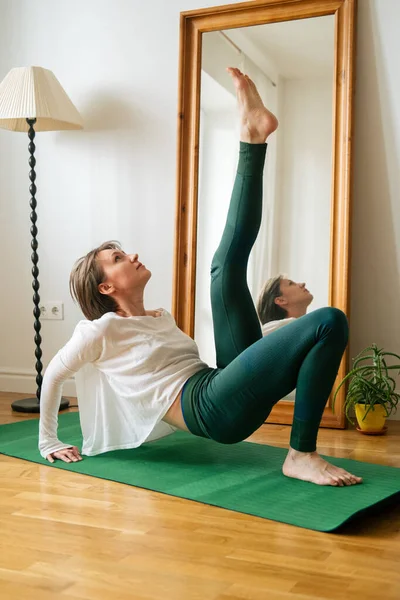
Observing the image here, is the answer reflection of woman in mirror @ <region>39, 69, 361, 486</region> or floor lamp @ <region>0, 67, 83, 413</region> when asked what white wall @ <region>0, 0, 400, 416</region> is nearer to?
floor lamp @ <region>0, 67, 83, 413</region>

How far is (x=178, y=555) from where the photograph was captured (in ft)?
5.03

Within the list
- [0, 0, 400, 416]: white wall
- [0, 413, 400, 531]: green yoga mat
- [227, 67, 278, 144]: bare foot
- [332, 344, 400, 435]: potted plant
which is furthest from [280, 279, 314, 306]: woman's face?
[227, 67, 278, 144]: bare foot

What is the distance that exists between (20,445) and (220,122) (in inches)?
66.0

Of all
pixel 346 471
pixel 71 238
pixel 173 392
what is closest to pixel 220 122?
pixel 71 238

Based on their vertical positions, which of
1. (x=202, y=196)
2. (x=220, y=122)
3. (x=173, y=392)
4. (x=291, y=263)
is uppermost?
(x=220, y=122)

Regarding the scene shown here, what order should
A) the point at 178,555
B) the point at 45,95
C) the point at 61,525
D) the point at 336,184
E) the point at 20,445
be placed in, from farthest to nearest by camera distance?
1. the point at 45,95
2. the point at 336,184
3. the point at 20,445
4. the point at 61,525
5. the point at 178,555

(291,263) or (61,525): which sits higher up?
(291,263)

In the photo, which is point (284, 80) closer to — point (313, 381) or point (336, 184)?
point (336, 184)

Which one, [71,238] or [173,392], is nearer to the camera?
[173,392]

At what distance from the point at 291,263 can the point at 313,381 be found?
1261 mm

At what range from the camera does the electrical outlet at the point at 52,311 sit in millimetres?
3768

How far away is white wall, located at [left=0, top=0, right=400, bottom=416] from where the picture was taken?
124 inches

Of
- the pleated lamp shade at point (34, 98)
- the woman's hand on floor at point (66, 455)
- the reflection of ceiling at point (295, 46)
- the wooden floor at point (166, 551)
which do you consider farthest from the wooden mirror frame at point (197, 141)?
the wooden floor at point (166, 551)

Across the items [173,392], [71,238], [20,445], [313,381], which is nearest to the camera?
[313,381]
